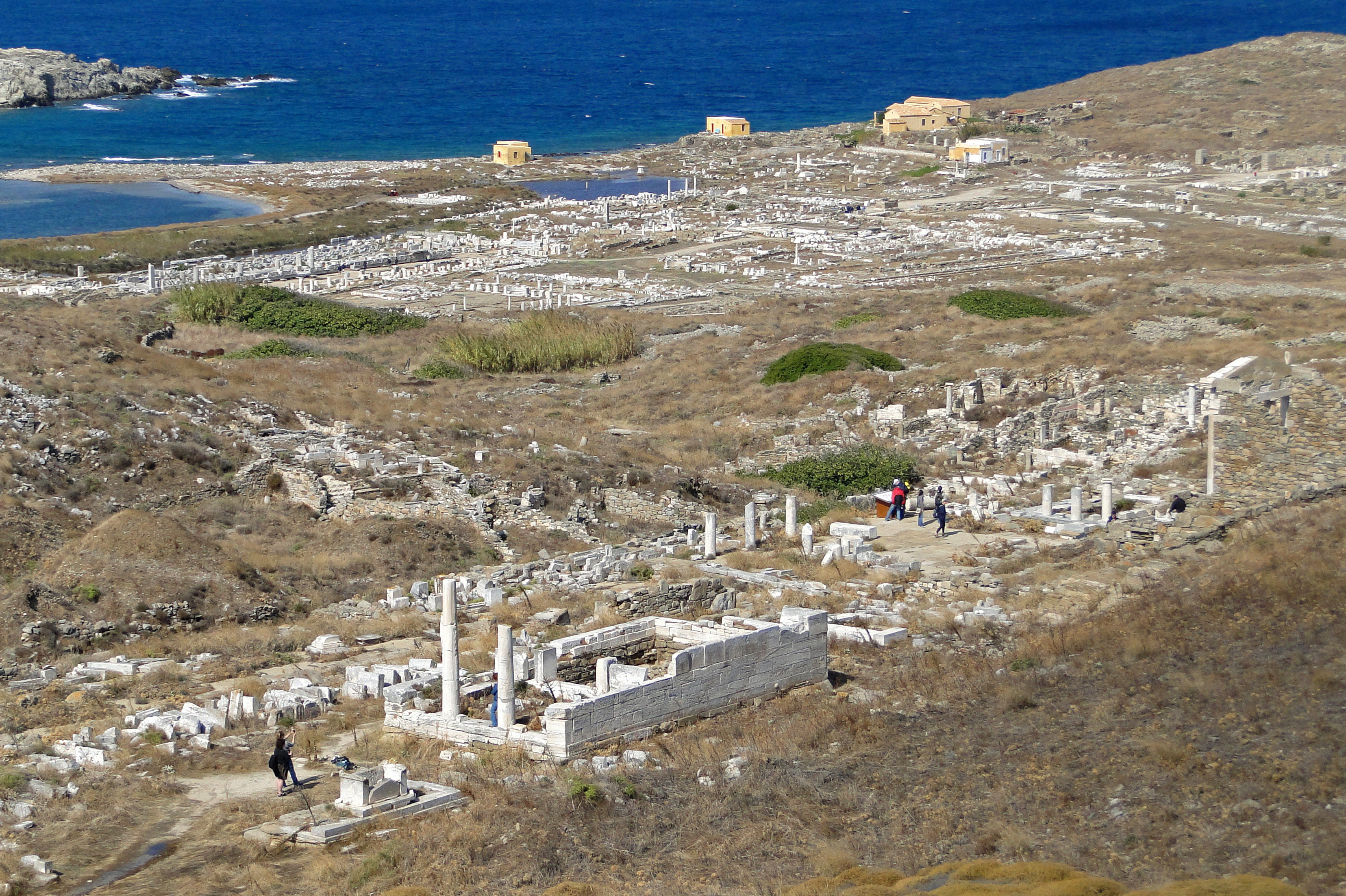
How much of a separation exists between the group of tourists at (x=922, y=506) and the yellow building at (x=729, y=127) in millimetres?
96900

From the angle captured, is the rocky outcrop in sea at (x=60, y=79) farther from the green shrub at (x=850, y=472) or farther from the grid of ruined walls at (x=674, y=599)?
the grid of ruined walls at (x=674, y=599)

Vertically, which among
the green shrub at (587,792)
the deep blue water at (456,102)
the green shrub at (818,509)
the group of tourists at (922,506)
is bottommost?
the green shrub at (587,792)

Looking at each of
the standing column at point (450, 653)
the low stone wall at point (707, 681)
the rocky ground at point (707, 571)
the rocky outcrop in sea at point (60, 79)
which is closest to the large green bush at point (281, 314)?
the rocky ground at point (707, 571)

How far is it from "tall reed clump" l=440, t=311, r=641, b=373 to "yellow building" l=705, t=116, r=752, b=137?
7500cm

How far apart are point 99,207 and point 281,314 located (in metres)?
42.2

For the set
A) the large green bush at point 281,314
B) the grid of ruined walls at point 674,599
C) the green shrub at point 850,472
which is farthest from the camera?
the large green bush at point 281,314

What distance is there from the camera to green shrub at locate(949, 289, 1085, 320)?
159ft

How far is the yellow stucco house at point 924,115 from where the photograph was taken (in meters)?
110

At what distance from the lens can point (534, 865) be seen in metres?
12.8

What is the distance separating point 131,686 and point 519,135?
118214 mm

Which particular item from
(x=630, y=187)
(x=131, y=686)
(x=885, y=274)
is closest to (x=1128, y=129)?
(x=630, y=187)

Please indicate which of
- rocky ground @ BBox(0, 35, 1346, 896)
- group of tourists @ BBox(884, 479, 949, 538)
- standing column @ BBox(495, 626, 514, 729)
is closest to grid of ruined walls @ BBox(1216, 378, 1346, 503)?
rocky ground @ BBox(0, 35, 1346, 896)

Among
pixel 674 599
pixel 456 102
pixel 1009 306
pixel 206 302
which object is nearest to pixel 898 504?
pixel 674 599

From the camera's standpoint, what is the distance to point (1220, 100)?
107188 mm
